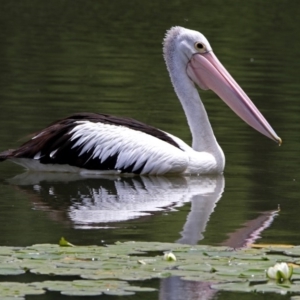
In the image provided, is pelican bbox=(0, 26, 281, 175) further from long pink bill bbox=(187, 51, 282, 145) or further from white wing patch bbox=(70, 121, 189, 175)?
long pink bill bbox=(187, 51, 282, 145)

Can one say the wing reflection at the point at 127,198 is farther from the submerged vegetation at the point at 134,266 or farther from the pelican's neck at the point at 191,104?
the submerged vegetation at the point at 134,266

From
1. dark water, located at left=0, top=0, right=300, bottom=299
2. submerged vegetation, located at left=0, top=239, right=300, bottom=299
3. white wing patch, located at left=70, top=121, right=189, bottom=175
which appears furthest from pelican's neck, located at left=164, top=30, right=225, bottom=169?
submerged vegetation, located at left=0, top=239, right=300, bottom=299

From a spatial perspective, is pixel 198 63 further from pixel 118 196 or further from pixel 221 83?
pixel 118 196

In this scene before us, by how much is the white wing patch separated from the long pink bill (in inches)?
34.3

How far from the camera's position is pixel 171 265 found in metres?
5.60

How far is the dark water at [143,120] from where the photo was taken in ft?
23.3

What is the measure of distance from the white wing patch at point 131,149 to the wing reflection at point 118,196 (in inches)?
4.6

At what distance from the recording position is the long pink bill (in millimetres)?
9641

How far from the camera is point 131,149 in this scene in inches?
352

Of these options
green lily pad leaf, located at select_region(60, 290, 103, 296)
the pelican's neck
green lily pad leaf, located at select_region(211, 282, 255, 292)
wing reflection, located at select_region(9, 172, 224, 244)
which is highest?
the pelican's neck

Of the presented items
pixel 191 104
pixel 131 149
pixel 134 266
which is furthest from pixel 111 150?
pixel 134 266

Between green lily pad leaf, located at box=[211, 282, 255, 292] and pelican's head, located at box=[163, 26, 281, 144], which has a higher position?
pelican's head, located at box=[163, 26, 281, 144]

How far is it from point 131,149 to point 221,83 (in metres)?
1.25

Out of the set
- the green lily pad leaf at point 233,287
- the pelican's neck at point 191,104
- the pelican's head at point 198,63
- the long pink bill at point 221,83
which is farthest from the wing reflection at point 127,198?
the green lily pad leaf at point 233,287
